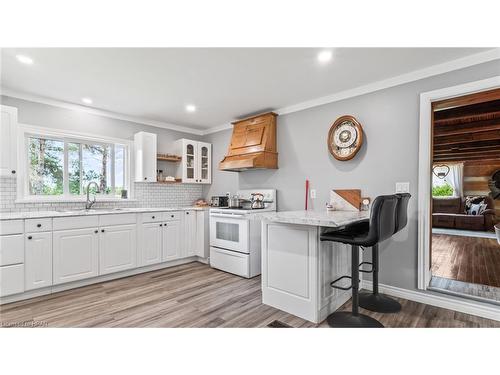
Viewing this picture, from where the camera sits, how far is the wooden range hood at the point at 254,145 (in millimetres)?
3646

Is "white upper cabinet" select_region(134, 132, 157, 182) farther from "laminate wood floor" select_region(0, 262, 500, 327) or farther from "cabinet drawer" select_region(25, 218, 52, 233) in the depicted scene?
"laminate wood floor" select_region(0, 262, 500, 327)

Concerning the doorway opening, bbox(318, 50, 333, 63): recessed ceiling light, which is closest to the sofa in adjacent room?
the doorway opening

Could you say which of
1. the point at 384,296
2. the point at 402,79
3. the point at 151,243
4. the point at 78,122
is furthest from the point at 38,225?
the point at 402,79

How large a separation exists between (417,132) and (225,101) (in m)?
2.32

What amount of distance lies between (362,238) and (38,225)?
3269 millimetres

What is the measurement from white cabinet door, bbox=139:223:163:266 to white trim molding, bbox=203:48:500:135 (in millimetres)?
2500

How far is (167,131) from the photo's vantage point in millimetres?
4617

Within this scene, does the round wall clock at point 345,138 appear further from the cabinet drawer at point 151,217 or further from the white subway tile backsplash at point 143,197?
A: the white subway tile backsplash at point 143,197

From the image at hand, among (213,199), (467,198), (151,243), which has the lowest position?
(151,243)

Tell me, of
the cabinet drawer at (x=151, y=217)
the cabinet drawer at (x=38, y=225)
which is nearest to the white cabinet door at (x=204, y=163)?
the cabinet drawer at (x=151, y=217)

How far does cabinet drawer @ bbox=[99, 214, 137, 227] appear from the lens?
326 cm

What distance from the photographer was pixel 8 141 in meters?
2.79

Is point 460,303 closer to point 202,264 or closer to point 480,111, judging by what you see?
point 480,111

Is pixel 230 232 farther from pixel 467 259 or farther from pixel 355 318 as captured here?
pixel 467 259
